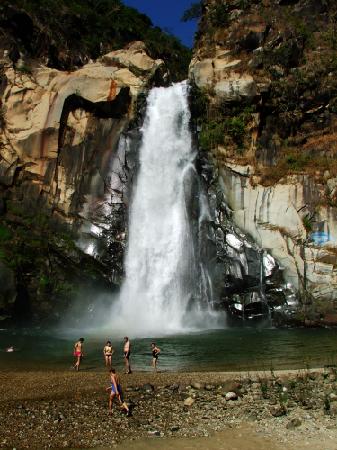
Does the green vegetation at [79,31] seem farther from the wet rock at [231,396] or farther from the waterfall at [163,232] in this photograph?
the wet rock at [231,396]

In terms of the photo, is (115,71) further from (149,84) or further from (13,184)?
(13,184)

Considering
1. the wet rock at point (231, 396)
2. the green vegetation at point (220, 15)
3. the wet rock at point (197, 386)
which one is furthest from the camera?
the green vegetation at point (220, 15)

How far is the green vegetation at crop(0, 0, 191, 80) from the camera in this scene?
3853cm

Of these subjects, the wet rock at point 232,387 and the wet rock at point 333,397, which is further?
the wet rock at point 232,387

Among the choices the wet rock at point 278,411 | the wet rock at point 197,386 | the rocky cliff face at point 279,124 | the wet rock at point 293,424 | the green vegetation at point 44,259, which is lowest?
the wet rock at point 293,424

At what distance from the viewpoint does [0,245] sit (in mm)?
29500

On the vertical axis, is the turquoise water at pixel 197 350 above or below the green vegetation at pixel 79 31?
below

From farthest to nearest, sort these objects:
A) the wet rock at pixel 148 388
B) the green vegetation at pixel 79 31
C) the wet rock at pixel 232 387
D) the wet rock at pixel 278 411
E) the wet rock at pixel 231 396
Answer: the green vegetation at pixel 79 31 → the wet rock at pixel 148 388 → the wet rock at pixel 232 387 → the wet rock at pixel 231 396 → the wet rock at pixel 278 411

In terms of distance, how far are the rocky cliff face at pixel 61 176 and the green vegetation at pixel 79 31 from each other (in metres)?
4.65

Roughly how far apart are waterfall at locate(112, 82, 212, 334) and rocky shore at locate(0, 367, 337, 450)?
13.2 meters

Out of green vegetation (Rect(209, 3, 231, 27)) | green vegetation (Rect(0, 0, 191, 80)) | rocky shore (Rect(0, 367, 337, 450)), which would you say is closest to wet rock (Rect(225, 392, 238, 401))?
rocky shore (Rect(0, 367, 337, 450))

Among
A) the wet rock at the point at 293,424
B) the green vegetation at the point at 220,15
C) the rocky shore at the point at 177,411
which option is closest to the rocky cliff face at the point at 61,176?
the green vegetation at the point at 220,15

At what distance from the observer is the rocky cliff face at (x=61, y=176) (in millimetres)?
29812

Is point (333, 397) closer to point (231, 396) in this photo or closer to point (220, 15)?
point (231, 396)
